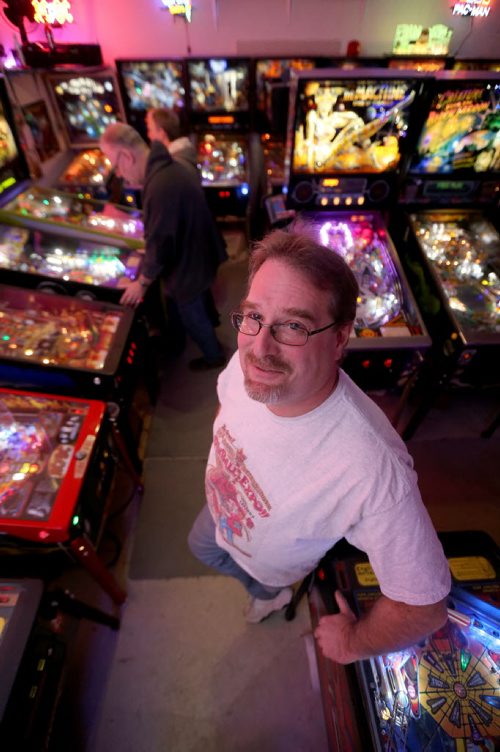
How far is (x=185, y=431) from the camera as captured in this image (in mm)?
2828

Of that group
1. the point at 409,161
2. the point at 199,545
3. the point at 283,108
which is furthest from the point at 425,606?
the point at 283,108

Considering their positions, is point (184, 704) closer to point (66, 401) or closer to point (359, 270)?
point (66, 401)

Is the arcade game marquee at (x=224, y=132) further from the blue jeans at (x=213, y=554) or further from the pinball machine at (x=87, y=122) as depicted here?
the blue jeans at (x=213, y=554)

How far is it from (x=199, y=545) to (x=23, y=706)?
0.77 m

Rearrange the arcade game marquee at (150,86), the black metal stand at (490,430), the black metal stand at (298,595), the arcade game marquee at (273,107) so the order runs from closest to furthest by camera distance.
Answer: the black metal stand at (298,595) < the black metal stand at (490,430) < the arcade game marquee at (273,107) < the arcade game marquee at (150,86)

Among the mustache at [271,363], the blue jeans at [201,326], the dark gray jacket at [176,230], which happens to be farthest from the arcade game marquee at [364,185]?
the mustache at [271,363]

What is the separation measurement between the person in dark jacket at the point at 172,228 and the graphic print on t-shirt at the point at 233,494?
1.51 m

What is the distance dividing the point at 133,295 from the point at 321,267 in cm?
176

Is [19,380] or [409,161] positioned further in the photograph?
[409,161]

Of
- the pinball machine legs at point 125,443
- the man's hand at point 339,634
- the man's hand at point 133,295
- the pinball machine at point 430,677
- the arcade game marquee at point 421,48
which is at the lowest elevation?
the pinball machine legs at point 125,443

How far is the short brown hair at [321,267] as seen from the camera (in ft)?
3.18

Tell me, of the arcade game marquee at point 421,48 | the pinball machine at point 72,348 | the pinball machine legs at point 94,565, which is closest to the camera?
the pinball machine legs at point 94,565

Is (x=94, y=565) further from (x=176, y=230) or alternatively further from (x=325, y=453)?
(x=176, y=230)

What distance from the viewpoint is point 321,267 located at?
3.20 ft
